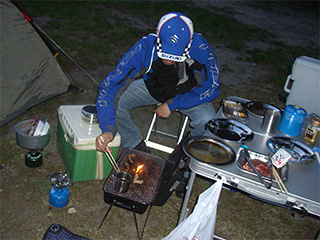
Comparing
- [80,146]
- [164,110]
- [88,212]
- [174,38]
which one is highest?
[174,38]

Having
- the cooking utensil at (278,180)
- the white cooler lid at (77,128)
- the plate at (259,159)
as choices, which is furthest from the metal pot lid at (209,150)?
the white cooler lid at (77,128)

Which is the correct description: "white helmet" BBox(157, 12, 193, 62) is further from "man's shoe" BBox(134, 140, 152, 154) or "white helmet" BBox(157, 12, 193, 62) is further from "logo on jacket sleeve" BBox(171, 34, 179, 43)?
"man's shoe" BBox(134, 140, 152, 154)

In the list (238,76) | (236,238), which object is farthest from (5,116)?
(238,76)

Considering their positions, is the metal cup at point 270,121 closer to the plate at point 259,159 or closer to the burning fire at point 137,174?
the plate at point 259,159

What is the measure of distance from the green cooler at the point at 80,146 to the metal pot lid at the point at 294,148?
52.1 inches

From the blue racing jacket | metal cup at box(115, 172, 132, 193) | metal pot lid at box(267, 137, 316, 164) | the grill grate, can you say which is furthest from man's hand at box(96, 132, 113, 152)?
metal pot lid at box(267, 137, 316, 164)

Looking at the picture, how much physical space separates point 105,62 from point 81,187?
3.20 m

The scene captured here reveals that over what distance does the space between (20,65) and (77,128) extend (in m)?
1.47

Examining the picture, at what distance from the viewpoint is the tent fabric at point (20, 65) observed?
3568 millimetres

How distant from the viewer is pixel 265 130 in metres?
2.52

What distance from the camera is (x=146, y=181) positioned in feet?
8.10

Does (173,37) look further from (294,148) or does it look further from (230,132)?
(294,148)


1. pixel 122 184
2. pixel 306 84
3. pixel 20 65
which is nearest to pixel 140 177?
pixel 122 184

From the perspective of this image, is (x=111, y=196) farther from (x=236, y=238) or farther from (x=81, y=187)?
(x=236, y=238)
